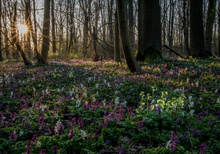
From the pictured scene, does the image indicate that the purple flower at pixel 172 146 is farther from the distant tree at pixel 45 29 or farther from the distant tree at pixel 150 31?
the distant tree at pixel 45 29

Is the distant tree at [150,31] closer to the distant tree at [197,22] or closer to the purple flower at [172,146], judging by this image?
the distant tree at [197,22]

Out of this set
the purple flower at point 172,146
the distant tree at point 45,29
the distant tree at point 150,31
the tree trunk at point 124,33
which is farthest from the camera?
the distant tree at point 45,29

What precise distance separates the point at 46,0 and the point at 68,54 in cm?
1809

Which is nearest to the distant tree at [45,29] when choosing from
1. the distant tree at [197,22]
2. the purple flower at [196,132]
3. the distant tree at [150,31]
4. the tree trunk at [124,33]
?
the distant tree at [150,31]

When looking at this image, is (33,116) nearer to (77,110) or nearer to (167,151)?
(77,110)

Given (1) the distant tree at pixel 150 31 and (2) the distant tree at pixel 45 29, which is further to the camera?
(2) the distant tree at pixel 45 29

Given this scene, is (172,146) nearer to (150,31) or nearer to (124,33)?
(124,33)

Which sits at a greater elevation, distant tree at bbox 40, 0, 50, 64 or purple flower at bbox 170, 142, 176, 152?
distant tree at bbox 40, 0, 50, 64

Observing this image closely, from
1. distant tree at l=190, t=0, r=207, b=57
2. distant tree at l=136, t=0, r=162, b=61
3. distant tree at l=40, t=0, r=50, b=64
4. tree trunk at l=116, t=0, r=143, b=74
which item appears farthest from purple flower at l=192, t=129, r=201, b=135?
distant tree at l=40, t=0, r=50, b=64

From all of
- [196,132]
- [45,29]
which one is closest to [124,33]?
[196,132]

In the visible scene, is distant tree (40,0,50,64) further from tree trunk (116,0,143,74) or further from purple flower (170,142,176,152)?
purple flower (170,142,176,152)

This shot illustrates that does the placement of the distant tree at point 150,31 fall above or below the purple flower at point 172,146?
above

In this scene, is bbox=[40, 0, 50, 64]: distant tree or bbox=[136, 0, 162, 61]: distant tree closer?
bbox=[136, 0, 162, 61]: distant tree

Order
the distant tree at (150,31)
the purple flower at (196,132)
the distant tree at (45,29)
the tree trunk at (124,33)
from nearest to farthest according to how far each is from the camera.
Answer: the purple flower at (196,132), the tree trunk at (124,33), the distant tree at (150,31), the distant tree at (45,29)
